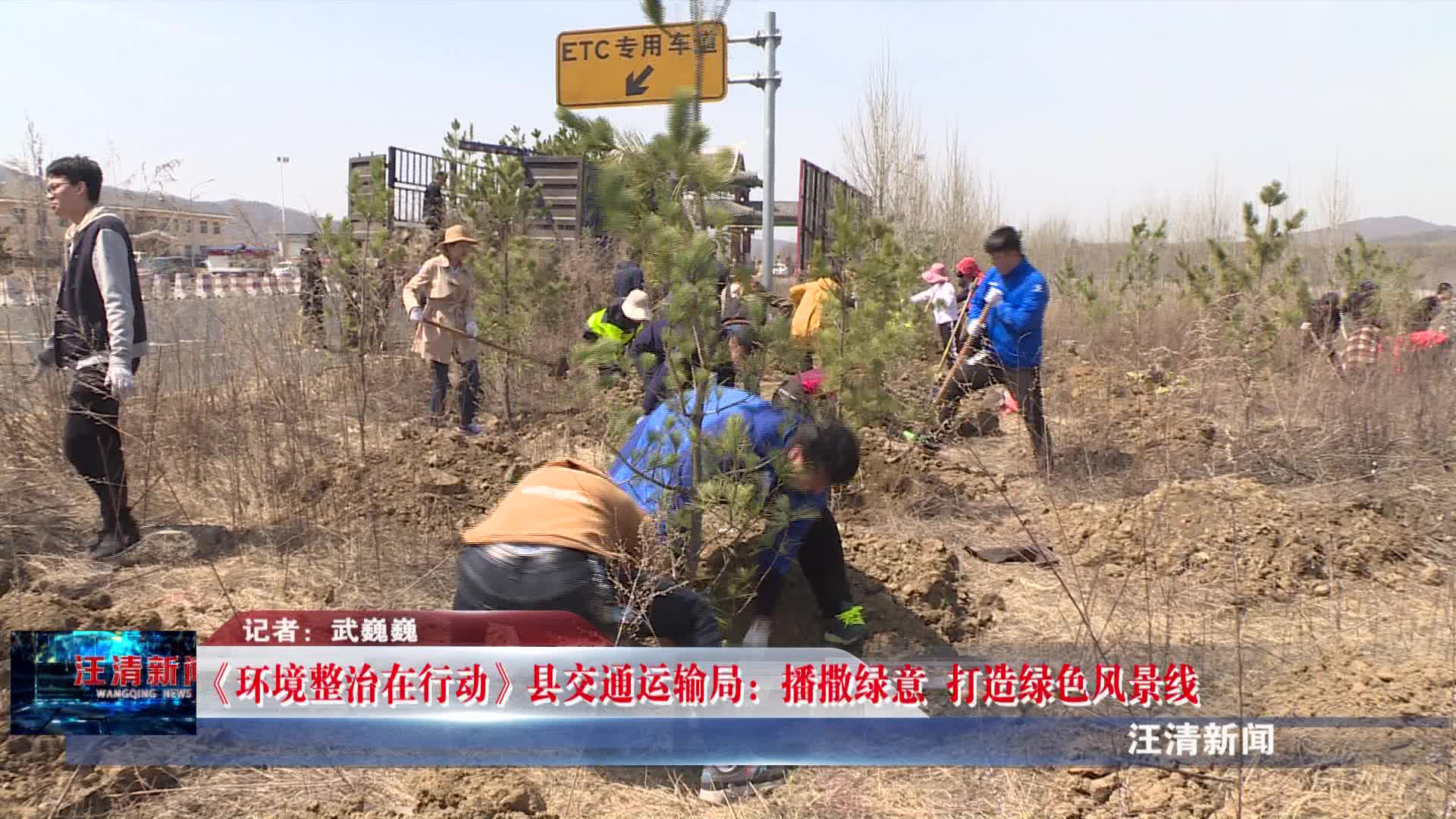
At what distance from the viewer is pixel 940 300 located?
8609mm

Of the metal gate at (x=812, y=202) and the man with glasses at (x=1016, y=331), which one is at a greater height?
the metal gate at (x=812, y=202)

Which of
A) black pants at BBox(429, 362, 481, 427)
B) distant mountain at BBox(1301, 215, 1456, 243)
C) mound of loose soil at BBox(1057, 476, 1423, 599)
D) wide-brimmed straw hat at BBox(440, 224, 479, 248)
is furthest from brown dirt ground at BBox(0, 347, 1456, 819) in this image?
distant mountain at BBox(1301, 215, 1456, 243)

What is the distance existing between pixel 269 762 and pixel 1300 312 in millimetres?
8125

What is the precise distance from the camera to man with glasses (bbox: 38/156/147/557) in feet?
11.9

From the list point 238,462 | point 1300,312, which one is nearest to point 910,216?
point 1300,312

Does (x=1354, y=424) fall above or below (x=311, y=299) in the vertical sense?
below

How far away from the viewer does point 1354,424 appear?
17.7ft

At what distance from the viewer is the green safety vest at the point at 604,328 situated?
5727 millimetres

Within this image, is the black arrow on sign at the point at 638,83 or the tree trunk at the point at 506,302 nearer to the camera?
the tree trunk at the point at 506,302

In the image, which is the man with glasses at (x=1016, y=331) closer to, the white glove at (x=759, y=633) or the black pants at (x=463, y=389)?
the white glove at (x=759, y=633)

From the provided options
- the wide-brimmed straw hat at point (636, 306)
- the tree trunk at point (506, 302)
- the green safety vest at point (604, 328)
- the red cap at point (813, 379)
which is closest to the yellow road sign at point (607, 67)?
the tree trunk at point (506, 302)

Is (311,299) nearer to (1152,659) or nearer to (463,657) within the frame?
(463,657)

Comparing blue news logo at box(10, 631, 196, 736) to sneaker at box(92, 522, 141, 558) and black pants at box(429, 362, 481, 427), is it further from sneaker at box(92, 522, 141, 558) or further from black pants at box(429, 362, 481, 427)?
black pants at box(429, 362, 481, 427)

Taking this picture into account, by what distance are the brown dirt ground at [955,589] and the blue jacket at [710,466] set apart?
0.53 m
